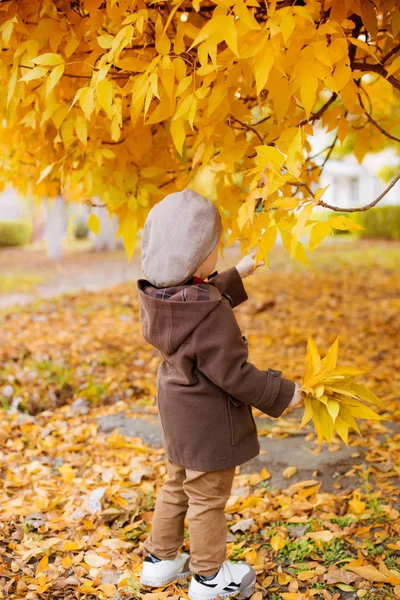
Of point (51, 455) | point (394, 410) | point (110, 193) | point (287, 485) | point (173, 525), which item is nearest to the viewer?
point (173, 525)

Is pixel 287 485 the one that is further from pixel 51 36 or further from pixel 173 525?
pixel 51 36

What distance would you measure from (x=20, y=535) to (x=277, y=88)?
2.12 m

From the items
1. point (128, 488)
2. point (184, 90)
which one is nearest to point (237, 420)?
point (184, 90)

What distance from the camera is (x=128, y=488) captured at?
3.18 metres

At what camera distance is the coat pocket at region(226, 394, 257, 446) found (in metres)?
2.14

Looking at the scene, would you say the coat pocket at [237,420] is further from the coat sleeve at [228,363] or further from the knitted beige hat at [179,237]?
the knitted beige hat at [179,237]

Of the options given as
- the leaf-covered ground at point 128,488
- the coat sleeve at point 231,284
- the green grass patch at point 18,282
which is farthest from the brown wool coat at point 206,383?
the green grass patch at point 18,282

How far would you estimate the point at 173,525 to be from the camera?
92.7 inches

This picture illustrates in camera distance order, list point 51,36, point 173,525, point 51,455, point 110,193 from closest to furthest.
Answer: point 51,36, point 173,525, point 110,193, point 51,455

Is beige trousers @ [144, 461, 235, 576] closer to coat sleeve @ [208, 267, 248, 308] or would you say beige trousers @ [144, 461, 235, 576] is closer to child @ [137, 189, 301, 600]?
child @ [137, 189, 301, 600]

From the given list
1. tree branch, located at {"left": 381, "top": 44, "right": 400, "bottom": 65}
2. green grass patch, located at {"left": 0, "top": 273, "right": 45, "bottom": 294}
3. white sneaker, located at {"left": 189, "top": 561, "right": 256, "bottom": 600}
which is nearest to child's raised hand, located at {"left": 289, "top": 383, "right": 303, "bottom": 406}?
white sneaker, located at {"left": 189, "top": 561, "right": 256, "bottom": 600}

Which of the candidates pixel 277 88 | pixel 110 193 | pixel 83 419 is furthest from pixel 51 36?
pixel 83 419

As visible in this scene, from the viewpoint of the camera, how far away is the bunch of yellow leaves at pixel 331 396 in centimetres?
199

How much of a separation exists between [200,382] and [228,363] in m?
0.16
